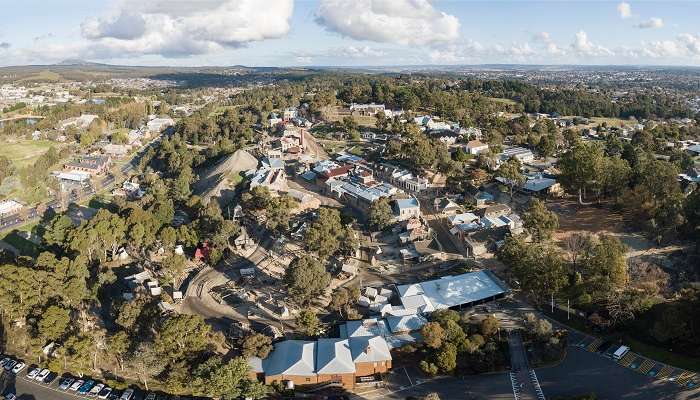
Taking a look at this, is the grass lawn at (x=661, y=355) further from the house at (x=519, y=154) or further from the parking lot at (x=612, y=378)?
the house at (x=519, y=154)

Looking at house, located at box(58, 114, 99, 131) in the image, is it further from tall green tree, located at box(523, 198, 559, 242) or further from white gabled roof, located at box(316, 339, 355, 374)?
tall green tree, located at box(523, 198, 559, 242)

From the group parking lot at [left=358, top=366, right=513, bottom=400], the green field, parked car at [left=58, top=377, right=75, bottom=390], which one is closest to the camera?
parking lot at [left=358, top=366, right=513, bottom=400]

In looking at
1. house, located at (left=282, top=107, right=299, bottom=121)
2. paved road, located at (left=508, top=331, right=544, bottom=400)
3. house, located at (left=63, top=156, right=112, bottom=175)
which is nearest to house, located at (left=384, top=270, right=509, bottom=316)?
paved road, located at (left=508, top=331, right=544, bottom=400)

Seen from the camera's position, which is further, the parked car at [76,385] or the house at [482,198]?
the house at [482,198]

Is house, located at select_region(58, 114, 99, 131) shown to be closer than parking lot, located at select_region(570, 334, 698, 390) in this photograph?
No

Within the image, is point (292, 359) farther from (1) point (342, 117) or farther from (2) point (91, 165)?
(2) point (91, 165)

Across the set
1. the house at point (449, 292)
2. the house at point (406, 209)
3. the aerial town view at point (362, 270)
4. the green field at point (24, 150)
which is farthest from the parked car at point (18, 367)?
the green field at point (24, 150)

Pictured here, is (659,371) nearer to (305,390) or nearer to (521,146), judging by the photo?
(305,390)
